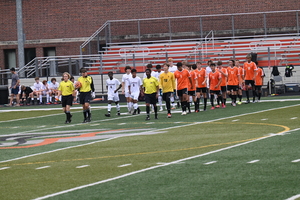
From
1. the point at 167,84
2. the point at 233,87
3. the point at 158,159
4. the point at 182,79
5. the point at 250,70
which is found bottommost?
the point at 158,159

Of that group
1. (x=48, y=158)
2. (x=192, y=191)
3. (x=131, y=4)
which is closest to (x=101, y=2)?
(x=131, y=4)

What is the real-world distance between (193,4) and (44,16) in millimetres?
10432

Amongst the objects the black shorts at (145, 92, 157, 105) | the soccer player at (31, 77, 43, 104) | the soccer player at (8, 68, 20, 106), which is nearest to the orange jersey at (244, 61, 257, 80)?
the black shorts at (145, 92, 157, 105)

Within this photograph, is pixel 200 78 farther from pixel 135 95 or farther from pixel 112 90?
pixel 112 90

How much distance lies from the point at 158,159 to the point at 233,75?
13516mm

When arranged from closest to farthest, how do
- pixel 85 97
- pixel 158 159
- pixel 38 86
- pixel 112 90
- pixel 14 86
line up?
pixel 158 159, pixel 85 97, pixel 112 90, pixel 14 86, pixel 38 86

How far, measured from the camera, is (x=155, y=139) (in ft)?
46.8

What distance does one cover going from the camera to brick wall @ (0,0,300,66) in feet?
133

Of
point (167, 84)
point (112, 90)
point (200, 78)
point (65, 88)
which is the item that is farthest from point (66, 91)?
point (200, 78)

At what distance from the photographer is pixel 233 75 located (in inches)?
950

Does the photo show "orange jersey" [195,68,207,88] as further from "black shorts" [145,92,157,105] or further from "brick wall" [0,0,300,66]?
"brick wall" [0,0,300,66]

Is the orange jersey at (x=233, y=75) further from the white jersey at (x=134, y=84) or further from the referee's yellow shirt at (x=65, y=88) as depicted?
the referee's yellow shirt at (x=65, y=88)

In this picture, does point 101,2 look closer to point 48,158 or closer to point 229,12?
point 229,12

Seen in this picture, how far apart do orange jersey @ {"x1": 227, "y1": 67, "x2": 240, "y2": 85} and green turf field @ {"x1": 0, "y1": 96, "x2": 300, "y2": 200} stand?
449 cm
